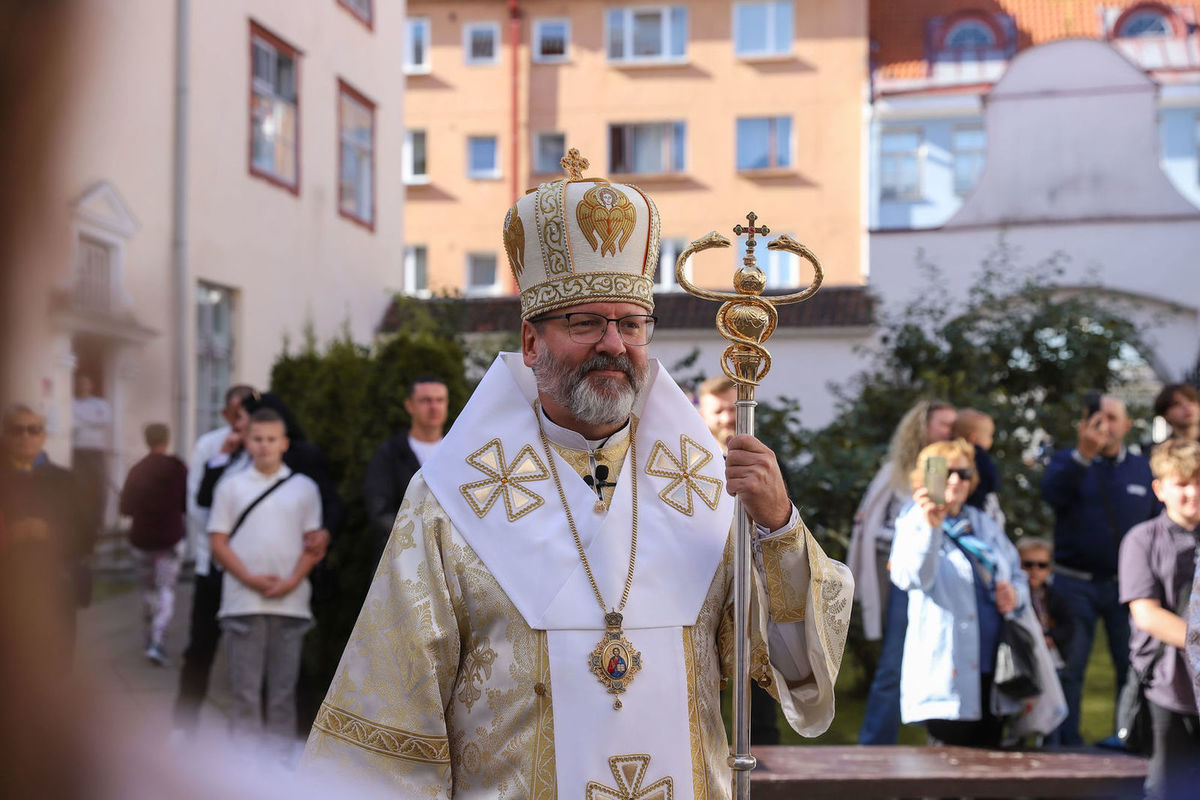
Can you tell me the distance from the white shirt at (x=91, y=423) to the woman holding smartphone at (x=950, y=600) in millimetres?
4910

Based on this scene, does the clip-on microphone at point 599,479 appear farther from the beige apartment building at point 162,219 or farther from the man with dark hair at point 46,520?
the man with dark hair at point 46,520

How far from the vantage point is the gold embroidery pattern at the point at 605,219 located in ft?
9.15

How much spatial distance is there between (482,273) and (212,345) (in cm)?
2561

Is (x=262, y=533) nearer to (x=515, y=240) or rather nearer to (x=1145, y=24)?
(x=515, y=240)

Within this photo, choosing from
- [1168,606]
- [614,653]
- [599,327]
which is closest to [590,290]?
[599,327]

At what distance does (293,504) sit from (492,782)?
3.88 meters

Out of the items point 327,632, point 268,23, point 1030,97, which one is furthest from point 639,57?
point 268,23

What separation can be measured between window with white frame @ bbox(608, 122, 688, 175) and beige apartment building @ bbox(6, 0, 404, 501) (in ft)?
80.7

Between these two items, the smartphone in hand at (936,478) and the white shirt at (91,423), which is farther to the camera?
the smartphone in hand at (936,478)

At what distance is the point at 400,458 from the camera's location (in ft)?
20.1

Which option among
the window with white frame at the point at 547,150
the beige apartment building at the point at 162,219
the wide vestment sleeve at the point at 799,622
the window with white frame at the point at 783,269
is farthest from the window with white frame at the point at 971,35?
the beige apartment building at the point at 162,219

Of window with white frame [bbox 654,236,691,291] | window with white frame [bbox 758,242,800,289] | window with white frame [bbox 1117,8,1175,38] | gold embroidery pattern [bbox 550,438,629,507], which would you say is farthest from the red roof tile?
gold embroidery pattern [bbox 550,438,629,507]

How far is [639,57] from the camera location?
2545cm

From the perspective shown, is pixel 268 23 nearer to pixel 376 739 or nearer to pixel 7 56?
pixel 7 56
